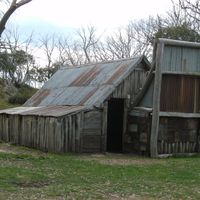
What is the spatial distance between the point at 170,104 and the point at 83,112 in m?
3.82

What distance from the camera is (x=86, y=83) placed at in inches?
1017

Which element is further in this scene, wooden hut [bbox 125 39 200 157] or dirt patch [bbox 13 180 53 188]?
wooden hut [bbox 125 39 200 157]

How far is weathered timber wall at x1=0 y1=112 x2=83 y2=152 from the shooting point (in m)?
21.7

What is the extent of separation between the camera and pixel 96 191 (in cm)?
1194

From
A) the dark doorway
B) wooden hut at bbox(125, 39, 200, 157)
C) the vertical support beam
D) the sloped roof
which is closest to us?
the vertical support beam

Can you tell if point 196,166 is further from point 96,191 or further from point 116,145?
point 116,145

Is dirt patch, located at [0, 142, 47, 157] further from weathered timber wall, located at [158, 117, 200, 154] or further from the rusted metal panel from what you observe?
the rusted metal panel

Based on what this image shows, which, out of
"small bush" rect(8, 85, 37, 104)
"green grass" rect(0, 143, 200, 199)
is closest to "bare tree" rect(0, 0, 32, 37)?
"green grass" rect(0, 143, 200, 199)

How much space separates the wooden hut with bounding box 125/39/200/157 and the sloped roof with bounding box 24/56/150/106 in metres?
1.74

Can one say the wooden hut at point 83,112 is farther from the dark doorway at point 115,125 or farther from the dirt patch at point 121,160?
the dirt patch at point 121,160

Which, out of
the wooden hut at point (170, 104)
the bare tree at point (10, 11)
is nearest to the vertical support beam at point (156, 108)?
the wooden hut at point (170, 104)

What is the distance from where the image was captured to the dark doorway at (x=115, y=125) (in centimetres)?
2562

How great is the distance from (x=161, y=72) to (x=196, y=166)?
5.04 m

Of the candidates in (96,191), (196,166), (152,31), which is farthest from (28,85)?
(96,191)
